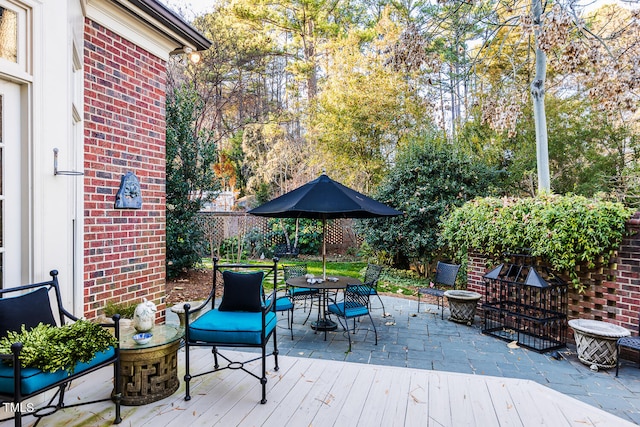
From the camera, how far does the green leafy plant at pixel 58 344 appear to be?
2.06m

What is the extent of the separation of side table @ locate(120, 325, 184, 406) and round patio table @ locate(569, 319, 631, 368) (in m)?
3.89

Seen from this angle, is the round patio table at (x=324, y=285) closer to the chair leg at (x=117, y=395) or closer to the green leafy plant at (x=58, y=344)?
the chair leg at (x=117, y=395)

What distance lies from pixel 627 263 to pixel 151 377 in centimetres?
470

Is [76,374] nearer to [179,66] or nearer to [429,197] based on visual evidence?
[429,197]

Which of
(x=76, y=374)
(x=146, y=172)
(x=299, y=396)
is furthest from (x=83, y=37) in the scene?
(x=299, y=396)

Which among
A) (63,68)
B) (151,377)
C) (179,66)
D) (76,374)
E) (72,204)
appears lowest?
(151,377)

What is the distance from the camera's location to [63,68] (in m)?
2.68

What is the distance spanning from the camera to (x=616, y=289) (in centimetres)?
402

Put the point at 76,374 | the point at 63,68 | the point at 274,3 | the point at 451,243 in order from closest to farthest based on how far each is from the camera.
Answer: the point at 76,374
the point at 63,68
the point at 451,243
the point at 274,3

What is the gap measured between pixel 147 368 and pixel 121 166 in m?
1.97

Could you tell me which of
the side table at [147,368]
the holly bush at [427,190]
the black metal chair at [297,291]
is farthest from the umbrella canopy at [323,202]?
the holly bush at [427,190]

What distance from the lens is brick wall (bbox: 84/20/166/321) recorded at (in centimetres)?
338

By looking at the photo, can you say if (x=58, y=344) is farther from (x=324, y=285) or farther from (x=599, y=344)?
(x=599, y=344)

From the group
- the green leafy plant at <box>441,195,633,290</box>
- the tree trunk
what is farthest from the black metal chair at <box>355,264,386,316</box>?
the tree trunk
